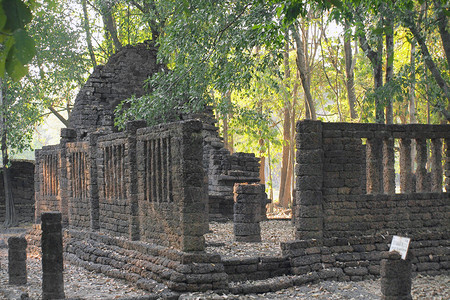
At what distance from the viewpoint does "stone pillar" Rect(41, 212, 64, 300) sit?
30.3 ft

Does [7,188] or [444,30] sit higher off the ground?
[444,30]

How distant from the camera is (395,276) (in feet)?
27.1

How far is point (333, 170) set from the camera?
35.3ft

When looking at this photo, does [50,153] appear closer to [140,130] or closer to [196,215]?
[140,130]

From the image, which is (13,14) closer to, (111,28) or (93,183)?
(93,183)

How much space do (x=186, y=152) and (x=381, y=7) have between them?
6.50m

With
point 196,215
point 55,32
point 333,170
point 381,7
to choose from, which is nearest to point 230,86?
point 381,7

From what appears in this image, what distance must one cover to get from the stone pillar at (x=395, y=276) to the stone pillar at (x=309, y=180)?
239 centimetres

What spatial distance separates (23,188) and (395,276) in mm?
17933

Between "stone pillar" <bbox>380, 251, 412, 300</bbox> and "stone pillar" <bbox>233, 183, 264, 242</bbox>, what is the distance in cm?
467

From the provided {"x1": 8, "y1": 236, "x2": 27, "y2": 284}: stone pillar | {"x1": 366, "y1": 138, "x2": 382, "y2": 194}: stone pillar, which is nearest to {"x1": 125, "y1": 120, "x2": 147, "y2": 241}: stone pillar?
{"x1": 8, "y1": 236, "x2": 27, "y2": 284}: stone pillar

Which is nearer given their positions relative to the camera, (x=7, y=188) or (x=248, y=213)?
(x=248, y=213)

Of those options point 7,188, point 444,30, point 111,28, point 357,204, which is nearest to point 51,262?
point 357,204

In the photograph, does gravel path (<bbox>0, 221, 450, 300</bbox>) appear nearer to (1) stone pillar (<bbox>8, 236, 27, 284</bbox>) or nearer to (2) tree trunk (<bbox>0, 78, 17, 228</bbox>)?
(1) stone pillar (<bbox>8, 236, 27, 284</bbox>)
